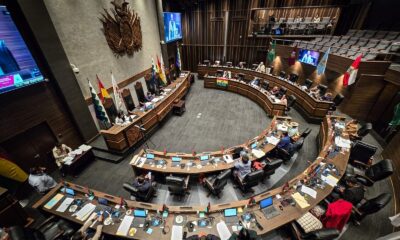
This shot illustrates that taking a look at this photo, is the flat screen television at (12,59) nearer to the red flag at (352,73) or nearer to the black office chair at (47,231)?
the black office chair at (47,231)

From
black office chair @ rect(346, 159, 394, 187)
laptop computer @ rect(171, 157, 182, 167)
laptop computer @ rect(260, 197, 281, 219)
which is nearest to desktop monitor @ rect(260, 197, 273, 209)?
laptop computer @ rect(260, 197, 281, 219)

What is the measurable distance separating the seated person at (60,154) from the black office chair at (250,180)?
241 inches

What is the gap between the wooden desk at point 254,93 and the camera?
8.63 metres

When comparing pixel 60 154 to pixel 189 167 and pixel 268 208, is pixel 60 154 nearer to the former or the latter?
pixel 189 167

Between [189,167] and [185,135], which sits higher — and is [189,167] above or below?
above

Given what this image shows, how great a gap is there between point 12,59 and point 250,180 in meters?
7.33

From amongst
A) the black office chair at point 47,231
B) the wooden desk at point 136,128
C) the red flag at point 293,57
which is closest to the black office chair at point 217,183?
the black office chair at point 47,231

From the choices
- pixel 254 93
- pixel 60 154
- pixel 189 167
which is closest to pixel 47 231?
pixel 60 154

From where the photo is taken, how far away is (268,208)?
3.82 metres

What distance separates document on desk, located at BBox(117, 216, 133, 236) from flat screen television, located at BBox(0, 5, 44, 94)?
475 centimetres

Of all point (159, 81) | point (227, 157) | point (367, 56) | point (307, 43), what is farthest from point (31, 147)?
point (307, 43)

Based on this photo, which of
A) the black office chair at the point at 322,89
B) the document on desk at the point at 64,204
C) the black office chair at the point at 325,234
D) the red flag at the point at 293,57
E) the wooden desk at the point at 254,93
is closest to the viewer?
the black office chair at the point at 325,234

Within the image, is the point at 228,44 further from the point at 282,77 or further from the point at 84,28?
the point at 84,28

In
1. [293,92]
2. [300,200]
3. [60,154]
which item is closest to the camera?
[300,200]
